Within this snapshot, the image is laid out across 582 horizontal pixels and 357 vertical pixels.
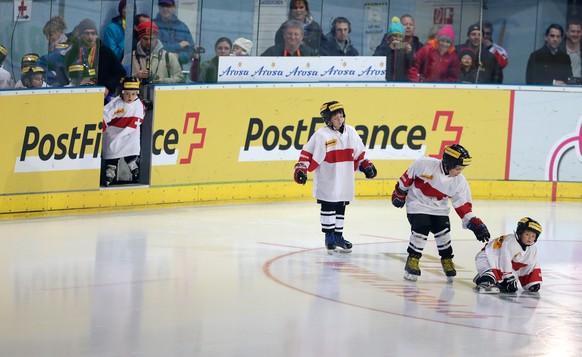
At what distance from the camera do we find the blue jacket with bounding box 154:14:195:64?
13.4m

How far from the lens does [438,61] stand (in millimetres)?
15180

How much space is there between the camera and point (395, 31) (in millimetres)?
15008

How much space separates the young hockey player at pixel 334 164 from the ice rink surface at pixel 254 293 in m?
0.28

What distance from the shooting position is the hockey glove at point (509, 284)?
885cm

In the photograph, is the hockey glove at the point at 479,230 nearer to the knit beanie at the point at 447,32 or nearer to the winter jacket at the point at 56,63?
the winter jacket at the point at 56,63

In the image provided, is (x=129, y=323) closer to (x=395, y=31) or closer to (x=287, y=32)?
(x=287, y=32)

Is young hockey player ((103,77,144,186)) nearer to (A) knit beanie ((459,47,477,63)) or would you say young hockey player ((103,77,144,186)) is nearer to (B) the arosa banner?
(B) the arosa banner

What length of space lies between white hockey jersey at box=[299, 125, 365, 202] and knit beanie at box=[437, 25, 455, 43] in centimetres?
496

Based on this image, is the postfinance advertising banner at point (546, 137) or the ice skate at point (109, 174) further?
the postfinance advertising banner at point (546, 137)

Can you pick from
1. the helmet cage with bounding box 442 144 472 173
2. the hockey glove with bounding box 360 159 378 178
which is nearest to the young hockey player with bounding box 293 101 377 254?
the hockey glove with bounding box 360 159 378 178

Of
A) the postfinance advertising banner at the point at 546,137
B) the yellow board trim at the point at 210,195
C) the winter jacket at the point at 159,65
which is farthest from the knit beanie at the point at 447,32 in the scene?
the winter jacket at the point at 159,65

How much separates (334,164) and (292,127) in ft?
11.6

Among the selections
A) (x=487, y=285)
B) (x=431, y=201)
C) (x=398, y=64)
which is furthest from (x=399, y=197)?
(x=398, y=64)

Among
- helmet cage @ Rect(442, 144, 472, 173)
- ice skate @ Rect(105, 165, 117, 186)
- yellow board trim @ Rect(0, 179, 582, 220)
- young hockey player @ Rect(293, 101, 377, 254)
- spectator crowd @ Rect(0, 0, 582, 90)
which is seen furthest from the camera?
ice skate @ Rect(105, 165, 117, 186)
